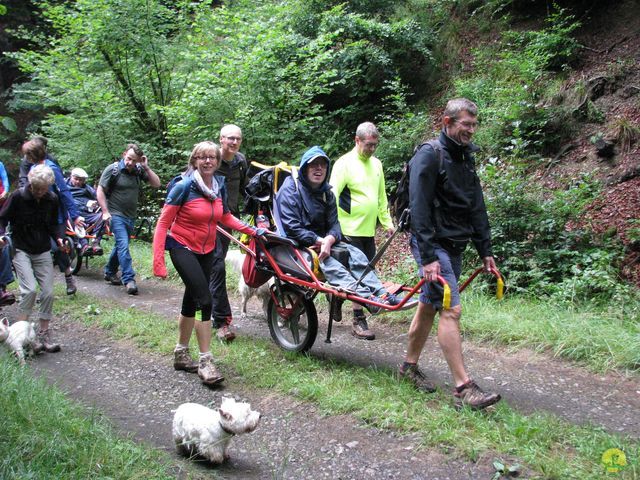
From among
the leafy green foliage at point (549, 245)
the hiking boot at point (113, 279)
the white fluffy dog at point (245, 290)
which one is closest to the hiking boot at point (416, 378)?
the white fluffy dog at point (245, 290)

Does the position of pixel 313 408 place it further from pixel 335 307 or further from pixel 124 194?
pixel 124 194

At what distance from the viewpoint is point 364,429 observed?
3723 millimetres

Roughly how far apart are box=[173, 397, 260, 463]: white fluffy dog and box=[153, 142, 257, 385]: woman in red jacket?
3.90 feet

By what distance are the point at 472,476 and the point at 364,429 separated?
2.80ft

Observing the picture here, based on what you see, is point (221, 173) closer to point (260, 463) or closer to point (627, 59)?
point (260, 463)

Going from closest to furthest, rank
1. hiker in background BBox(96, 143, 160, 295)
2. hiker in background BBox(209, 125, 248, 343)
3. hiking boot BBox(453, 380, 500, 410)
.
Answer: hiking boot BBox(453, 380, 500, 410)
hiker in background BBox(209, 125, 248, 343)
hiker in background BBox(96, 143, 160, 295)

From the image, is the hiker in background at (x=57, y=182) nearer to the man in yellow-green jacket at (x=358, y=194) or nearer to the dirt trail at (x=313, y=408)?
the dirt trail at (x=313, y=408)

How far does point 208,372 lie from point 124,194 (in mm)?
4501

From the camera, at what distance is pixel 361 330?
5812mm

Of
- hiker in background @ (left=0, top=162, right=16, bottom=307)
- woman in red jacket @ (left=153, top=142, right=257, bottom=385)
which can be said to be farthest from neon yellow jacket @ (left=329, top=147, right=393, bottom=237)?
hiker in background @ (left=0, top=162, right=16, bottom=307)

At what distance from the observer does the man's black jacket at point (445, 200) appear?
379 centimetres

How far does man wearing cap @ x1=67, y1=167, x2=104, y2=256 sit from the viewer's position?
31.3 ft

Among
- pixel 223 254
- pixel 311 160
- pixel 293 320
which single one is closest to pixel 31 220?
pixel 223 254

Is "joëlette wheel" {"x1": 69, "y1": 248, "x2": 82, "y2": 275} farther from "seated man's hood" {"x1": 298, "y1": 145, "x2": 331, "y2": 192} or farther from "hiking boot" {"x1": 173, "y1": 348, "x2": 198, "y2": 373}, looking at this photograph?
"seated man's hood" {"x1": 298, "y1": 145, "x2": 331, "y2": 192}
